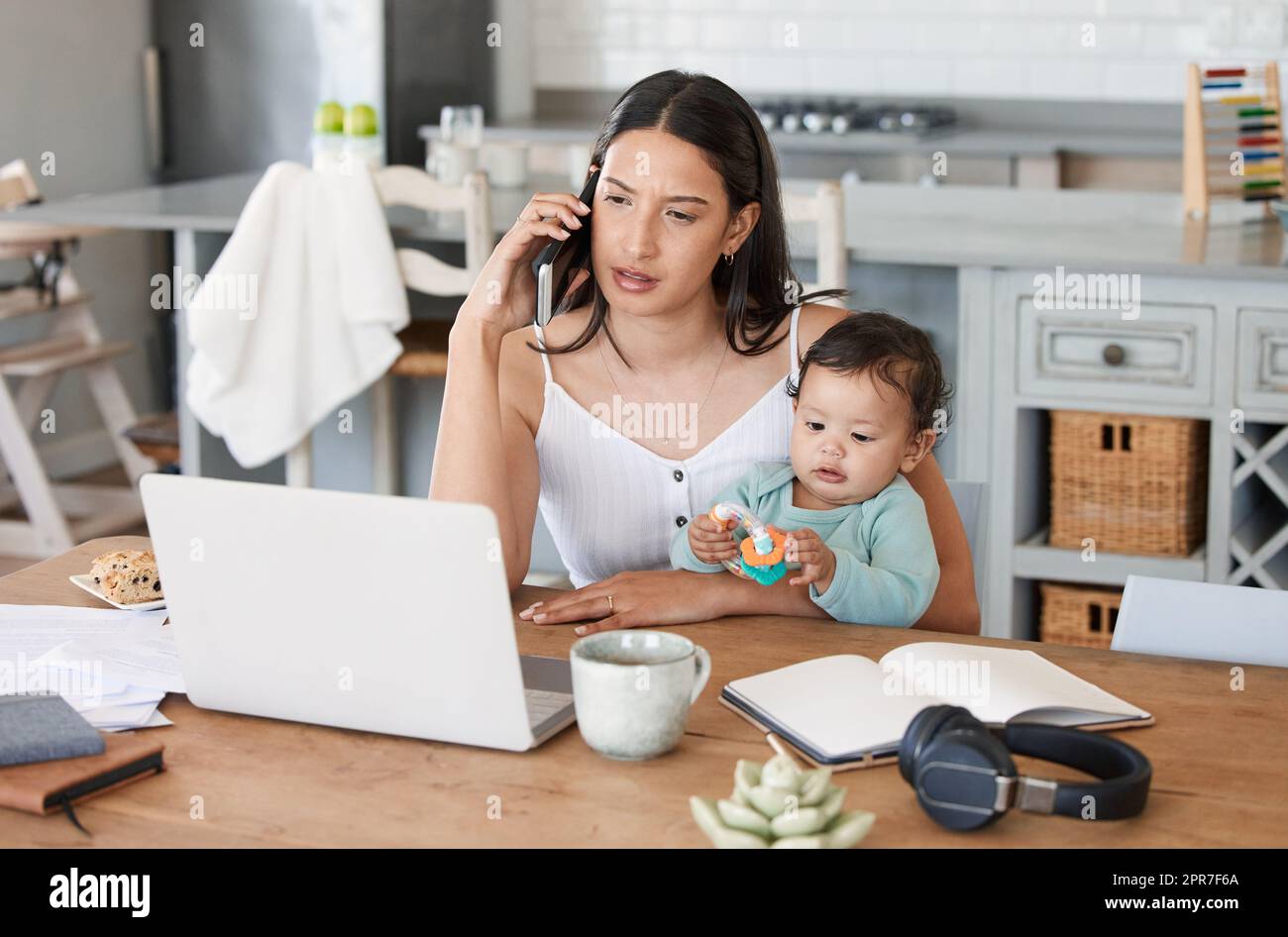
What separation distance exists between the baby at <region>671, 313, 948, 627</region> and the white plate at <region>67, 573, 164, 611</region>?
50 cm

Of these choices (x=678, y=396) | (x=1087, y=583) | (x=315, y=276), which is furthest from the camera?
(x=315, y=276)

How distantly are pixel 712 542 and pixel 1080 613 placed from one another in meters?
1.48

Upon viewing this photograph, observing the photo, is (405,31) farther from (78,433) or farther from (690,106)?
(690,106)

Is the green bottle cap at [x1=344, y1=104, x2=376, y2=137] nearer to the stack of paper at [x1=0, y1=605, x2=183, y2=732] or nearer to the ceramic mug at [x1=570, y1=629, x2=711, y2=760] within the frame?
the stack of paper at [x1=0, y1=605, x2=183, y2=732]

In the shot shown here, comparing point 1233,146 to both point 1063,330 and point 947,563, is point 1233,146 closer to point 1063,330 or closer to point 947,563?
point 1063,330

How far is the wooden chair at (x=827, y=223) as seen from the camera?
8.98ft

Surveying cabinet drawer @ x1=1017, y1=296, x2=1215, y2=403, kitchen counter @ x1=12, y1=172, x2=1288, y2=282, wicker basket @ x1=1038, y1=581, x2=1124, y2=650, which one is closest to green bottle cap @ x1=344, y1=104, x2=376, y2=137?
kitchen counter @ x1=12, y1=172, x2=1288, y2=282

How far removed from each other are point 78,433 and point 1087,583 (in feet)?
10.5

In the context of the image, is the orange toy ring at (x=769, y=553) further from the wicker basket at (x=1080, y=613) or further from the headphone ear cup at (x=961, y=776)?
the wicker basket at (x=1080, y=613)

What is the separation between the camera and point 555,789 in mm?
1117

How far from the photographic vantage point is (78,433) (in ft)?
15.9

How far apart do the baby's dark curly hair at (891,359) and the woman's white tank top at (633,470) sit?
14 cm
